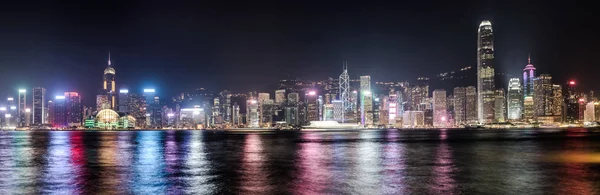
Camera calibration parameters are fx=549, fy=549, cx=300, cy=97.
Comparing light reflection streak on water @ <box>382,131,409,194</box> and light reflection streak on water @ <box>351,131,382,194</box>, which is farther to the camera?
light reflection streak on water @ <box>382,131,409,194</box>

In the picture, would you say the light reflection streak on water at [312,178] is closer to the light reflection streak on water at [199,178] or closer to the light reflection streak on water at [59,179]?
the light reflection streak on water at [199,178]

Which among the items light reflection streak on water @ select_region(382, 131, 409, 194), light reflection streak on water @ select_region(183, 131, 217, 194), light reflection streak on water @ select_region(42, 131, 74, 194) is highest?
light reflection streak on water @ select_region(42, 131, 74, 194)

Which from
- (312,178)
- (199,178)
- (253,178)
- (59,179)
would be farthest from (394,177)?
(59,179)

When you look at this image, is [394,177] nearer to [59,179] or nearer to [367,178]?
[367,178]

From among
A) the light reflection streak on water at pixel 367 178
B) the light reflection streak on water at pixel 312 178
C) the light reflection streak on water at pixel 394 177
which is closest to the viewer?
the light reflection streak on water at pixel 367 178

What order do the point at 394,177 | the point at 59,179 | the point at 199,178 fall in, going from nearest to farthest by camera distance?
the point at 59,179 → the point at 199,178 → the point at 394,177

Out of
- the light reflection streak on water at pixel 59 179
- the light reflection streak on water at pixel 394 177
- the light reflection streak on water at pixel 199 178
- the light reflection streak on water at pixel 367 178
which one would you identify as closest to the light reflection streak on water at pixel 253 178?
the light reflection streak on water at pixel 199 178

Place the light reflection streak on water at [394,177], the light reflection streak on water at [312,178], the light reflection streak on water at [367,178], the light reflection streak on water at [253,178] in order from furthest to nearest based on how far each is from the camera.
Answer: the light reflection streak on water at [253,178] → the light reflection streak on water at [394,177] → the light reflection streak on water at [312,178] → the light reflection streak on water at [367,178]

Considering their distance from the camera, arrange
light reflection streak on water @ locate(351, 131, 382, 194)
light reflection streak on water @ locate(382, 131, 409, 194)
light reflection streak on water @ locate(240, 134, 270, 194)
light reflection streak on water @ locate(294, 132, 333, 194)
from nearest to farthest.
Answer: light reflection streak on water @ locate(351, 131, 382, 194)
light reflection streak on water @ locate(294, 132, 333, 194)
light reflection streak on water @ locate(382, 131, 409, 194)
light reflection streak on water @ locate(240, 134, 270, 194)

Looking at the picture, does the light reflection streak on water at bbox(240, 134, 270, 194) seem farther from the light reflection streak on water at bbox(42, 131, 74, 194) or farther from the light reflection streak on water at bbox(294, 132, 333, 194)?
the light reflection streak on water at bbox(42, 131, 74, 194)

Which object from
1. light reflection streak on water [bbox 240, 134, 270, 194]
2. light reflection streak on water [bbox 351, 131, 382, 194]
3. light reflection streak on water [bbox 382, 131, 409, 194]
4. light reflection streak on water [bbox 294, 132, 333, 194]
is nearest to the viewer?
light reflection streak on water [bbox 351, 131, 382, 194]

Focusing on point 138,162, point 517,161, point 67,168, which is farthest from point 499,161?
point 67,168

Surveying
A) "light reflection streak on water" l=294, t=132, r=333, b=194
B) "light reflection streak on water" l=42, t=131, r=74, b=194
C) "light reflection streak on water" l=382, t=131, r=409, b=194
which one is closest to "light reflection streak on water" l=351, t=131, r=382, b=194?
"light reflection streak on water" l=382, t=131, r=409, b=194
